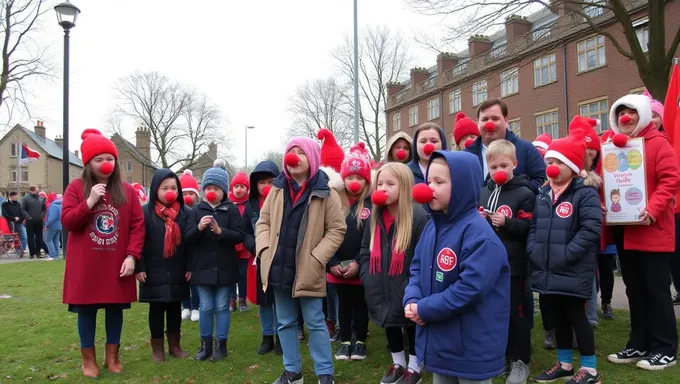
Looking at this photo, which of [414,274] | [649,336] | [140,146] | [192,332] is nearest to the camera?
[414,274]

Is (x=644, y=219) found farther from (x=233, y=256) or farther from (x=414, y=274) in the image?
→ (x=233, y=256)

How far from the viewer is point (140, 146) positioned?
61.9 m

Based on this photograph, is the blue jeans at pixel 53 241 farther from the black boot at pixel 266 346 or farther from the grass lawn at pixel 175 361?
the black boot at pixel 266 346

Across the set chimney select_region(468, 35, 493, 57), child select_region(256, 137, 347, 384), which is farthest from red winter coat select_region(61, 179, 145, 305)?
chimney select_region(468, 35, 493, 57)

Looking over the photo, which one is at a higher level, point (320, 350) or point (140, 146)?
point (140, 146)

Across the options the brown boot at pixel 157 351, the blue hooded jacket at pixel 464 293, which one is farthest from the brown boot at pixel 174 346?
the blue hooded jacket at pixel 464 293

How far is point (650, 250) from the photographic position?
4391 mm


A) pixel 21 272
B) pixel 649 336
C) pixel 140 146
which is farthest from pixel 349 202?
pixel 140 146

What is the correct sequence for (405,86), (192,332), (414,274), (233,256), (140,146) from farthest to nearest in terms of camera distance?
(140,146)
(405,86)
(192,332)
(233,256)
(414,274)

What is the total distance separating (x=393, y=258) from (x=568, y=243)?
134 centimetres

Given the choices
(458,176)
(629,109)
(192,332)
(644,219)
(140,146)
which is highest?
Result: (140,146)

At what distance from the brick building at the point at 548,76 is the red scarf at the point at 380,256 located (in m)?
12.1

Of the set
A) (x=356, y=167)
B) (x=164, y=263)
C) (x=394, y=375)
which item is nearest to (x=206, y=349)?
(x=164, y=263)

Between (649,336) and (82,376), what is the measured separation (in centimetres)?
507
